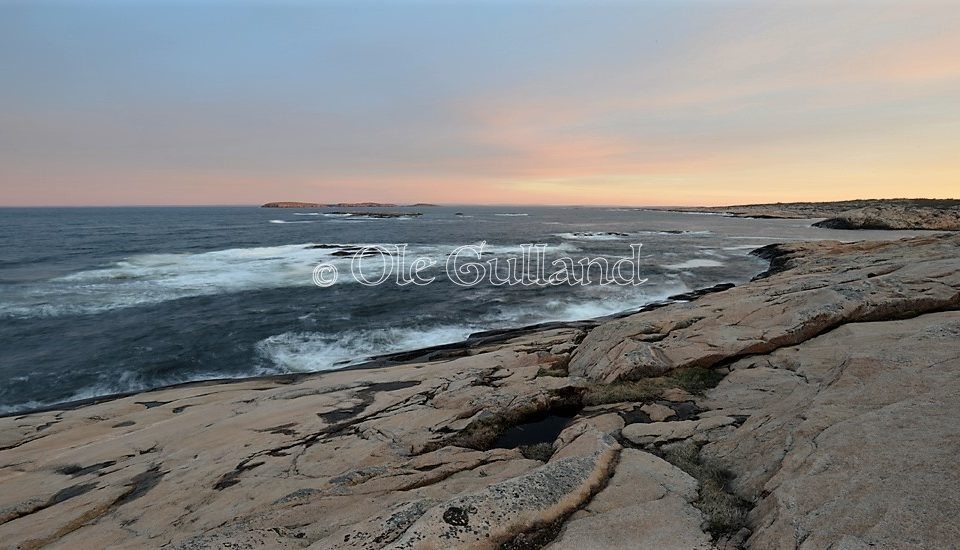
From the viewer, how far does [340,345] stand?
19.3m

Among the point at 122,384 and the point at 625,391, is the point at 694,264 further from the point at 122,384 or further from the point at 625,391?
the point at 122,384

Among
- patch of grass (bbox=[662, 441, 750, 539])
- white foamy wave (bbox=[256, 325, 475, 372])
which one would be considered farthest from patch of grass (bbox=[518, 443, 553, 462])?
white foamy wave (bbox=[256, 325, 475, 372])

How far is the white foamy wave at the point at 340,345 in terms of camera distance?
1747cm

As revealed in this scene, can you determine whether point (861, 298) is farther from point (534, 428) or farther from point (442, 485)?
point (442, 485)

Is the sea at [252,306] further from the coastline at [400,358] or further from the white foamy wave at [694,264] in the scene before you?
the coastline at [400,358]

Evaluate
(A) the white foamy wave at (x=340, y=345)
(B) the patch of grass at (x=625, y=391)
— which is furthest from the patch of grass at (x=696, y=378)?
(A) the white foamy wave at (x=340, y=345)

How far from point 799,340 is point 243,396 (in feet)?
48.3

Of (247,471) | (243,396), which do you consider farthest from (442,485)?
(243,396)

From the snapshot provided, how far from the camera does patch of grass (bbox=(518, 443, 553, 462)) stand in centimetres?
683

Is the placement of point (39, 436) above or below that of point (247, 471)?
below

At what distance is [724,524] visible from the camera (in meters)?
4.50

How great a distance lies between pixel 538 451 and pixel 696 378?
453 cm

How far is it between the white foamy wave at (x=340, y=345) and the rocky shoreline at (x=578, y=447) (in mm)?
4515

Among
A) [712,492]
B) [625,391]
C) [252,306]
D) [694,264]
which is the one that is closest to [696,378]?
[625,391]
